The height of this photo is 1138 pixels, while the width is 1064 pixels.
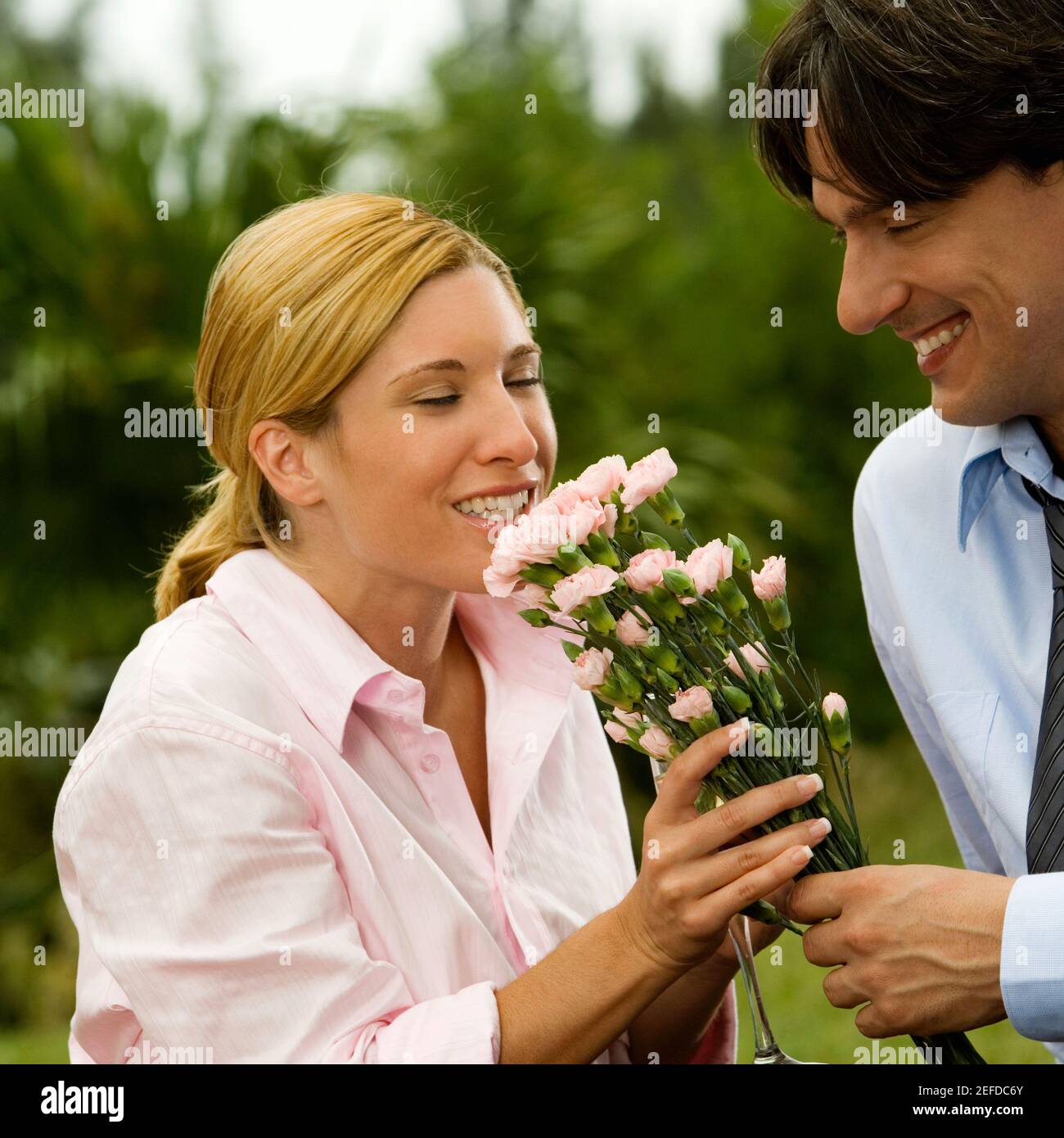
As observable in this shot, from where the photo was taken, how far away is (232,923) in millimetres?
1989

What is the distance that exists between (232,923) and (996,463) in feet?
5.05

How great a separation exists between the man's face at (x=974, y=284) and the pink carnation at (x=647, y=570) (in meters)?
0.69

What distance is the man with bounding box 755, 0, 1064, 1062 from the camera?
207 centimetres

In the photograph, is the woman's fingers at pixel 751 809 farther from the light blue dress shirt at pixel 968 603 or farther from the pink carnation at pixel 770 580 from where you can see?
the light blue dress shirt at pixel 968 603

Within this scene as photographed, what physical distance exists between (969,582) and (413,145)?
4203mm

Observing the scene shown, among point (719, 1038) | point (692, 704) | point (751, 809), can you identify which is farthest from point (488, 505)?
point (719, 1038)

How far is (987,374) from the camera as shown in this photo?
7.66 feet

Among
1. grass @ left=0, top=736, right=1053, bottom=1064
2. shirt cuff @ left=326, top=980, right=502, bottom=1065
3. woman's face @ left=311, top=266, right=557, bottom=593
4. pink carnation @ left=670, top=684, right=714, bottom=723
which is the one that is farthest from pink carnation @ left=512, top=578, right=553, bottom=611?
grass @ left=0, top=736, right=1053, bottom=1064

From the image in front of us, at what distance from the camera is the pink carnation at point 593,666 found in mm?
1961

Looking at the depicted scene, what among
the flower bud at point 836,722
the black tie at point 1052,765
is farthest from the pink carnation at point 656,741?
the black tie at point 1052,765

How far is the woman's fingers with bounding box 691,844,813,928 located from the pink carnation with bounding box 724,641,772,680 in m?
0.25

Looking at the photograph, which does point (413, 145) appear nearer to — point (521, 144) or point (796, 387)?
point (521, 144)
